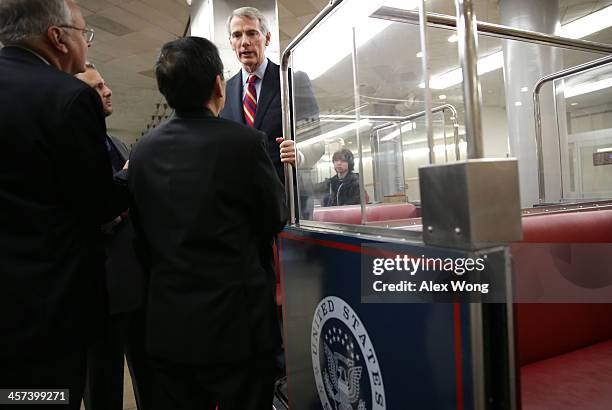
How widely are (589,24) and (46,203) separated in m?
7.83

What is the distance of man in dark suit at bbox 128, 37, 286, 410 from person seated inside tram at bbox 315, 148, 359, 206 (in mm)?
650

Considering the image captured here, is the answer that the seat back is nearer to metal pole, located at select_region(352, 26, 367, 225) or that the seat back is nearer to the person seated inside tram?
metal pole, located at select_region(352, 26, 367, 225)

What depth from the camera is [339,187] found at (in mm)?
1771

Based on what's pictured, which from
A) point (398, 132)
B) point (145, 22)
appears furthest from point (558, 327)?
point (145, 22)

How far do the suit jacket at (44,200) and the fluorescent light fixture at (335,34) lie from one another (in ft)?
2.51

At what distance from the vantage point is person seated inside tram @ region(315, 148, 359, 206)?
1711mm

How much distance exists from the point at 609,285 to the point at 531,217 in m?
0.41

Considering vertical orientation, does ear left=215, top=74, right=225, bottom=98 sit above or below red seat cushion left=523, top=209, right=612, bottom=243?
above

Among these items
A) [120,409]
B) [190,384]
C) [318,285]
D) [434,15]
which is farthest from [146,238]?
[434,15]

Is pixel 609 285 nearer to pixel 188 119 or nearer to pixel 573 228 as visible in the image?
pixel 573 228

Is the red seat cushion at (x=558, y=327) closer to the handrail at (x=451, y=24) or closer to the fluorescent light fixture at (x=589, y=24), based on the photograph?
the handrail at (x=451, y=24)

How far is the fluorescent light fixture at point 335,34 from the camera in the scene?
1.18 metres

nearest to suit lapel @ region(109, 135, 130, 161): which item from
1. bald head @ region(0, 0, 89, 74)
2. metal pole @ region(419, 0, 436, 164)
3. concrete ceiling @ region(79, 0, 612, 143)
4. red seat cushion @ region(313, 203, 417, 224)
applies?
bald head @ region(0, 0, 89, 74)

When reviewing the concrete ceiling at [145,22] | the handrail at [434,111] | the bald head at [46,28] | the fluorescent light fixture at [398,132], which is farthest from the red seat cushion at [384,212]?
the concrete ceiling at [145,22]
